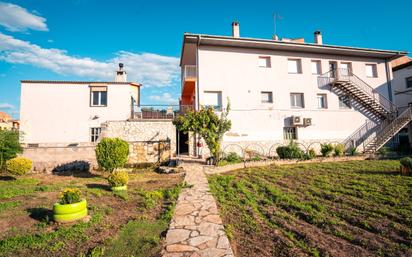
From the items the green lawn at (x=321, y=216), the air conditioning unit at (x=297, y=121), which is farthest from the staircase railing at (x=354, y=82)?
the green lawn at (x=321, y=216)

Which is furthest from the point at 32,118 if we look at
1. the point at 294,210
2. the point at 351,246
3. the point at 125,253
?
the point at 351,246

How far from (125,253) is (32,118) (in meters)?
18.7

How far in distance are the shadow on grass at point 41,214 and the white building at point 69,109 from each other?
13083mm

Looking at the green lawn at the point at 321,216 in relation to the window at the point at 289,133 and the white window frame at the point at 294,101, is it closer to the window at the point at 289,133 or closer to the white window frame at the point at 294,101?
the window at the point at 289,133

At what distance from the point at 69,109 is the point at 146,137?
24.6ft

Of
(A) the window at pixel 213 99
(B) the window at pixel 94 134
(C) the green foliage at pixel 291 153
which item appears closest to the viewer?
(C) the green foliage at pixel 291 153

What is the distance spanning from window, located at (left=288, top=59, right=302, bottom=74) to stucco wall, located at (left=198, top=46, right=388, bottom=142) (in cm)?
31

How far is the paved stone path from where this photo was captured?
3383mm

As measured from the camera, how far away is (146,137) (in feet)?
50.1

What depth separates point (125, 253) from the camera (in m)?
3.44

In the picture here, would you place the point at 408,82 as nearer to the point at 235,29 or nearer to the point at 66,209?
the point at 235,29

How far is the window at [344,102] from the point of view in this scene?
17859mm

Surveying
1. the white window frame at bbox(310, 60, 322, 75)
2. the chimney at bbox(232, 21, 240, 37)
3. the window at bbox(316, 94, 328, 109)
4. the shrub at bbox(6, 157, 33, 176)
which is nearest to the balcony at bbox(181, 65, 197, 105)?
the chimney at bbox(232, 21, 240, 37)

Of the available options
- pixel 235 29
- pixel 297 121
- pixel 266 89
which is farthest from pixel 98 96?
pixel 297 121
